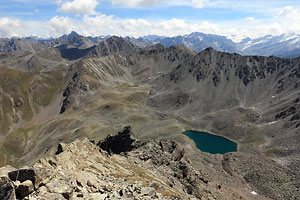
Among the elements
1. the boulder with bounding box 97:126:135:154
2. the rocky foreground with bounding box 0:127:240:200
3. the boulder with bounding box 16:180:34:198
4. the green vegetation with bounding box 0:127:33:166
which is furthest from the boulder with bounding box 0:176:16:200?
the green vegetation with bounding box 0:127:33:166

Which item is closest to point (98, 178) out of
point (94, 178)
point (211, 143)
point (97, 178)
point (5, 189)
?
point (97, 178)

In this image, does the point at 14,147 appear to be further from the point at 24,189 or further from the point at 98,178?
the point at 24,189

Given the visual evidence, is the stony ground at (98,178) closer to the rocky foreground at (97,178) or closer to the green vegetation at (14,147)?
the rocky foreground at (97,178)

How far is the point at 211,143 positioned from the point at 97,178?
Answer: 139 meters

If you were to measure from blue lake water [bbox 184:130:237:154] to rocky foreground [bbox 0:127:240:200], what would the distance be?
3261 inches

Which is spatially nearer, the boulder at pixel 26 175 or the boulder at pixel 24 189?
the boulder at pixel 24 189

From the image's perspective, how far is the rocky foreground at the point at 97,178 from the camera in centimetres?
1911

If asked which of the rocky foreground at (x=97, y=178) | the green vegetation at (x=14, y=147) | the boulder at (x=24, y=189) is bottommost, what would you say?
the green vegetation at (x=14, y=147)

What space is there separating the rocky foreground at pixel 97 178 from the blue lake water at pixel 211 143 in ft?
272

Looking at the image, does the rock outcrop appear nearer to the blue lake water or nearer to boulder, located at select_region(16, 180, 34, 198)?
boulder, located at select_region(16, 180, 34, 198)

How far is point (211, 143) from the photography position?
A: 6142 inches

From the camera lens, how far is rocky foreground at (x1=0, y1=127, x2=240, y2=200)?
19109 mm

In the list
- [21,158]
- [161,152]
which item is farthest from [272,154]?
[21,158]

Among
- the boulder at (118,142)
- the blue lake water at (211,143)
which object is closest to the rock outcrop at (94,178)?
the boulder at (118,142)
